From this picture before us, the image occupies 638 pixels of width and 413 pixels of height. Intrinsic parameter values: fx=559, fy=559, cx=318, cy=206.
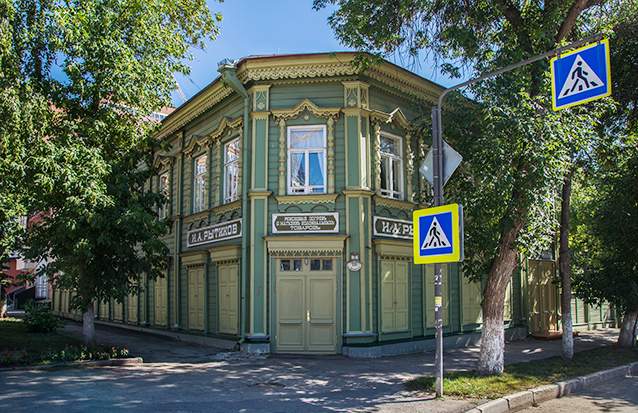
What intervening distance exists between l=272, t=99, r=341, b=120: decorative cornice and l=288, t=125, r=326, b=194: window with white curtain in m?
0.32

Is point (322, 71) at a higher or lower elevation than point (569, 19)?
lower

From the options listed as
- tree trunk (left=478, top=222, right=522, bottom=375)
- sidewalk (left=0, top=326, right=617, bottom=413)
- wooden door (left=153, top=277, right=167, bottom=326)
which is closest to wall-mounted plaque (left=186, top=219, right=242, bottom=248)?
wooden door (left=153, top=277, right=167, bottom=326)

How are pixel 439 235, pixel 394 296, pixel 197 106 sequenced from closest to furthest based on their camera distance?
pixel 439 235, pixel 394 296, pixel 197 106

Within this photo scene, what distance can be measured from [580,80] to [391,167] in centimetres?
768

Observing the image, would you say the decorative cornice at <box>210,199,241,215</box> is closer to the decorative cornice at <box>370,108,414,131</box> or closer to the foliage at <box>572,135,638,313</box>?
the decorative cornice at <box>370,108,414,131</box>

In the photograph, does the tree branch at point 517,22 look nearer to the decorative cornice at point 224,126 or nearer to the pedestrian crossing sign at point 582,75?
the pedestrian crossing sign at point 582,75

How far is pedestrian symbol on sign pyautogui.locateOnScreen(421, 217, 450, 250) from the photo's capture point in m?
8.64

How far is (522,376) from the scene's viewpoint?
10734 mm

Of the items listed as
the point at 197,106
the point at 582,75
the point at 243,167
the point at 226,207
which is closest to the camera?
the point at 582,75

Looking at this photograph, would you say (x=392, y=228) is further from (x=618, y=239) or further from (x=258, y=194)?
(x=618, y=239)

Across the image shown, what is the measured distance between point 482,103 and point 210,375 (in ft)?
24.9

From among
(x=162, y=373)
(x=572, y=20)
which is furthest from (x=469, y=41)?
(x=162, y=373)

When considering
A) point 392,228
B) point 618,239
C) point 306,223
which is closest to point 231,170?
point 306,223

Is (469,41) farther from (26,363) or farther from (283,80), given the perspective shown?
(26,363)
